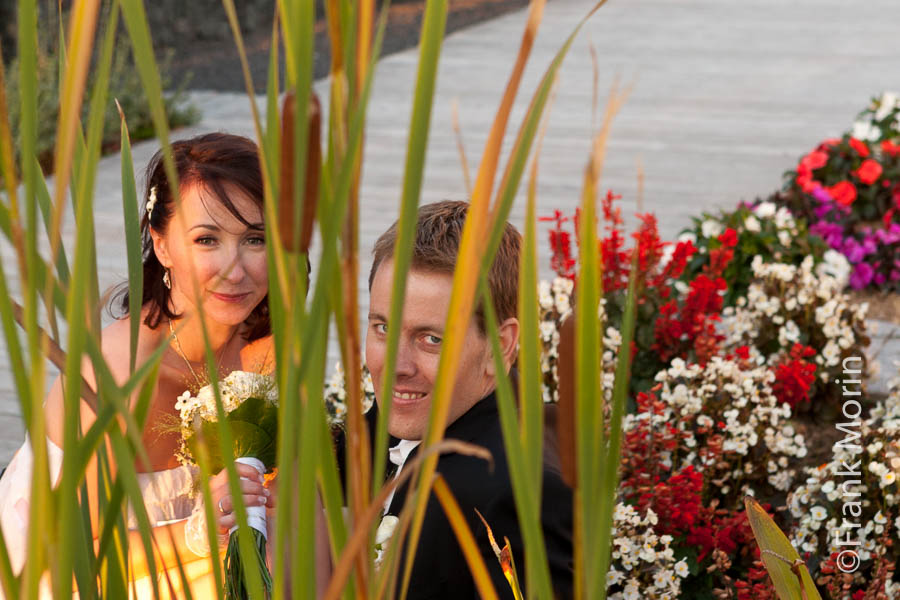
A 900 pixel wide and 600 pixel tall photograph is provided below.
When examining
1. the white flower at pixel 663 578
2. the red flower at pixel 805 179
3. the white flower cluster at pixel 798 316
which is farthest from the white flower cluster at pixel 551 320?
the red flower at pixel 805 179

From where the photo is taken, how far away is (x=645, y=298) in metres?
3.43

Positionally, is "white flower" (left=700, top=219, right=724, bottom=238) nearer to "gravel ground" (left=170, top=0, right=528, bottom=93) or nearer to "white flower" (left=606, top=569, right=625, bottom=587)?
"white flower" (left=606, top=569, right=625, bottom=587)

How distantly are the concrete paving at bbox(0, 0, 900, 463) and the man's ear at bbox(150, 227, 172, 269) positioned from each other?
5.08ft

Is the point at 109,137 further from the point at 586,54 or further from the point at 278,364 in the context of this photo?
the point at 278,364

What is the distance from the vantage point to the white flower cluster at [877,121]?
508 cm

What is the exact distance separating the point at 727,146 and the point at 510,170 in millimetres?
6498

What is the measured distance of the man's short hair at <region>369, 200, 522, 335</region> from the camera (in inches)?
68.1

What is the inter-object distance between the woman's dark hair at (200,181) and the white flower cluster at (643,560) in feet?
2.80

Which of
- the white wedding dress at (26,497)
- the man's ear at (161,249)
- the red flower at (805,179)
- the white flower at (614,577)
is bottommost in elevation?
the white flower at (614,577)

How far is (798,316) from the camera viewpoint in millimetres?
3457

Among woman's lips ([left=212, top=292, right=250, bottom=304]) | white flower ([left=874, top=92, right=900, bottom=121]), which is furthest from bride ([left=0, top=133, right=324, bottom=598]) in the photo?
white flower ([left=874, top=92, right=900, bottom=121])

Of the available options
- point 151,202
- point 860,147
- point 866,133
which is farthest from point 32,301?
point 866,133

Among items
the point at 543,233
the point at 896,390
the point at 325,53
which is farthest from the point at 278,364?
the point at 325,53

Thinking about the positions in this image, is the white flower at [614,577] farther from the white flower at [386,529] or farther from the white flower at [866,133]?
the white flower at [866,133]
